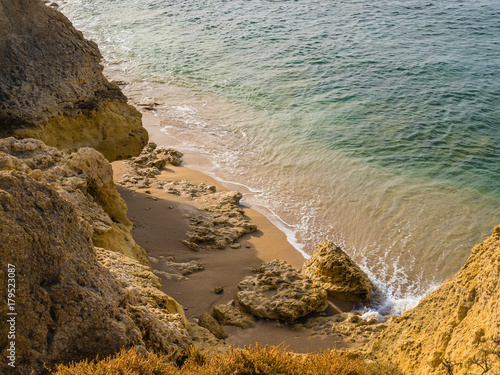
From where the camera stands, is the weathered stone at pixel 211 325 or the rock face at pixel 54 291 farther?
the weathered stone at pixel 211 325

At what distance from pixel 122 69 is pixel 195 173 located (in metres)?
10.7

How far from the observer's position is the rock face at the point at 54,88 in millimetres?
7672

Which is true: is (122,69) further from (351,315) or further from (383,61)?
(351,315)

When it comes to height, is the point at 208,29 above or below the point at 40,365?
above

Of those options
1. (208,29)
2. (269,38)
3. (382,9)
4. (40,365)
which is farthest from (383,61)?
(40,365)

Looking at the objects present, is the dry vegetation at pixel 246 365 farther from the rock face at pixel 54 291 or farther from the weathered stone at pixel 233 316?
the weathered stone at pixel 233 316

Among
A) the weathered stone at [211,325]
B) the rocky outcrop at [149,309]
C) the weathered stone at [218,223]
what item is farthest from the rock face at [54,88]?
the weathered stone at [211,325]

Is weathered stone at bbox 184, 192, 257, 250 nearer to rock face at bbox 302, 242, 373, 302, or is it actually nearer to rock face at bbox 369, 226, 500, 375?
rock face at bbox 302, 242, 373, 302

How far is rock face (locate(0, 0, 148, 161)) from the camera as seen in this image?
7.67 meters

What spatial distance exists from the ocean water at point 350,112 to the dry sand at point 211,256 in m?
0.63

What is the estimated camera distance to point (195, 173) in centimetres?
1171

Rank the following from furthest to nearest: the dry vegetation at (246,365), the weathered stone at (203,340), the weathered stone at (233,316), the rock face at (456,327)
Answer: the weathered stone at (233,316), the weathered stone at (203,340), the dry vegetation at (246,365), the rock face at (456,327)

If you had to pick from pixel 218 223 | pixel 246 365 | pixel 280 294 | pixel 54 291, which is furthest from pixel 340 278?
pixel 54 291

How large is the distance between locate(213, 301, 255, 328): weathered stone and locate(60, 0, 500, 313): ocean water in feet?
7.33
